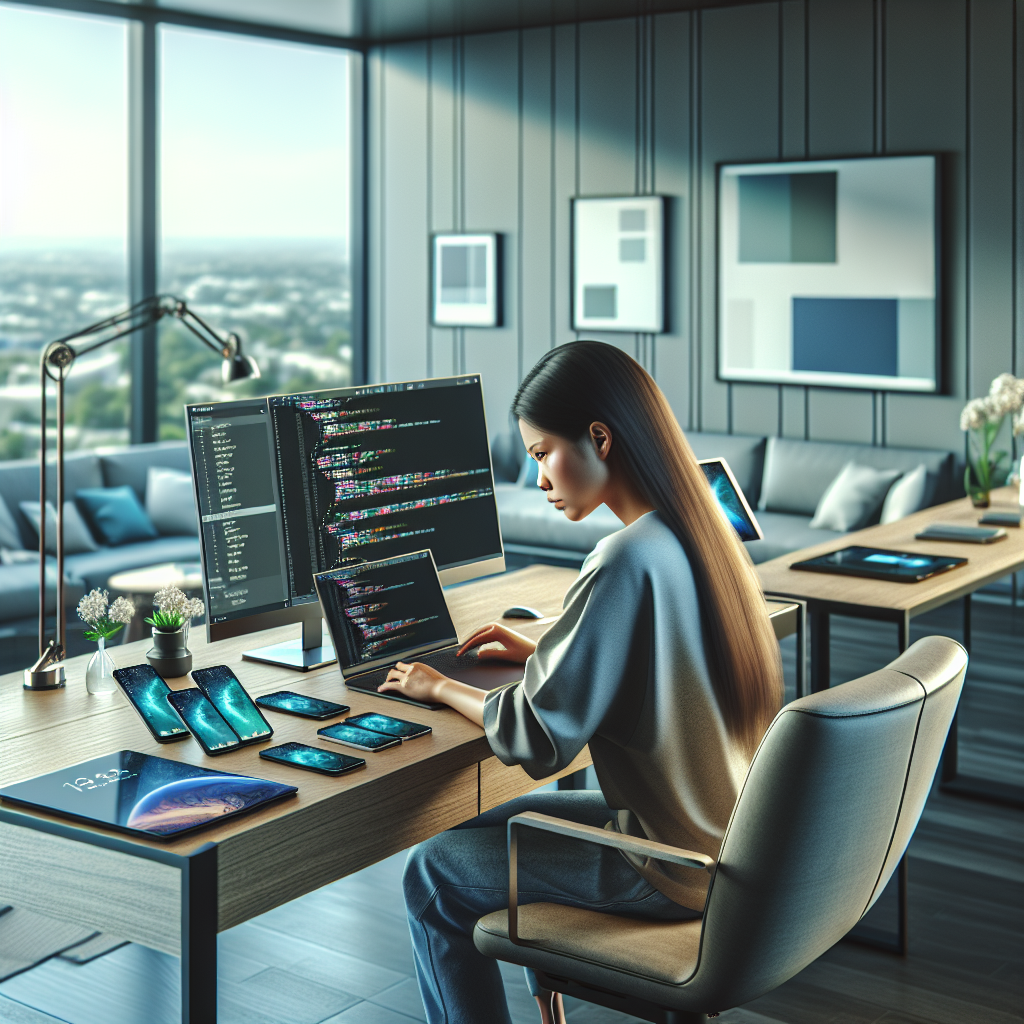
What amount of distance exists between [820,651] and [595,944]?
1456 mm

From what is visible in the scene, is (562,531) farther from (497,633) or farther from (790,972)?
(790,972)

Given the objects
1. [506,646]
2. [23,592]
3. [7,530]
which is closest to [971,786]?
[506,646]

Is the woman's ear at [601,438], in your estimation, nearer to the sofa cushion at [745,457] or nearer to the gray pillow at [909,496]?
the gray pillow at [909,496]

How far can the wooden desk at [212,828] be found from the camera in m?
1.55

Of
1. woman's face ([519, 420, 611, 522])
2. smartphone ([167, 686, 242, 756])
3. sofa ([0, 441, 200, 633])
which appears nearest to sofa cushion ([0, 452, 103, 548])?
sofa ([0, 441, 200, 633])

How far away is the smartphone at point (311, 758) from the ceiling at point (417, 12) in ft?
19.0

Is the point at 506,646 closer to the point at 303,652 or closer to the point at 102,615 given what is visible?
the point at 303,652

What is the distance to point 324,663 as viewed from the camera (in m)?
2.37

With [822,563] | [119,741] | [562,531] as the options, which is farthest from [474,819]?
[562,531]

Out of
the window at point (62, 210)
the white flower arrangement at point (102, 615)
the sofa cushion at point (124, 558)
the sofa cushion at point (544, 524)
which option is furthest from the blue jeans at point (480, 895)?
the window at point (62, 210)

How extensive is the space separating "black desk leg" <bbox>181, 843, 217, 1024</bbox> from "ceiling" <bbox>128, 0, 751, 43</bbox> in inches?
241

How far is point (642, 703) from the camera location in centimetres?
179

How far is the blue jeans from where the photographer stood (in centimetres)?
188

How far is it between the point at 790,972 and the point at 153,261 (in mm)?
6163
